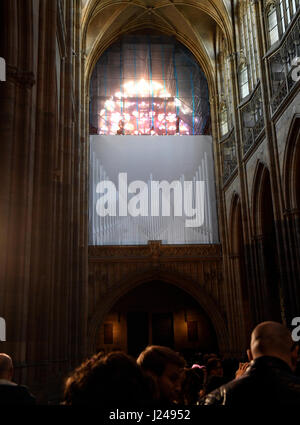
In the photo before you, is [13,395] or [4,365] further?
[4,365]

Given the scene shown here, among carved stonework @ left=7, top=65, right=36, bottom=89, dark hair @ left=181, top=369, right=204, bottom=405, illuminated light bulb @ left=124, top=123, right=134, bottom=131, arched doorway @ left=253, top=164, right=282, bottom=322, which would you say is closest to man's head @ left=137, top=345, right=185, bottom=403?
dark hair @ left=181, top=369, right=204, bottom=405

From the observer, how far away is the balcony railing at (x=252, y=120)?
16781 mm

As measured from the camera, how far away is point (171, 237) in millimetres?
21422

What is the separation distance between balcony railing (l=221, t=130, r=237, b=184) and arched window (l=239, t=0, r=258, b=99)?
86.6 inches

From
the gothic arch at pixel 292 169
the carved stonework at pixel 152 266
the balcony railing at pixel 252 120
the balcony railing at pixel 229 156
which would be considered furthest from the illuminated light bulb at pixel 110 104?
the gothic arch at pixel 292 169

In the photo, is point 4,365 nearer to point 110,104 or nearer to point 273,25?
point 273,25

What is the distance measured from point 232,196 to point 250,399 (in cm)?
1863

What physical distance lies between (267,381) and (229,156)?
1962 centimetres

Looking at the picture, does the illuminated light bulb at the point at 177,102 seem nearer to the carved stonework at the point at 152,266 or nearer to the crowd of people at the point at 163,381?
the carved stonework at the point at 152,266

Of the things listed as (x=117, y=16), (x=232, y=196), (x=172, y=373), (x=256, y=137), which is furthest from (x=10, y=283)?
(x=117, y=16)

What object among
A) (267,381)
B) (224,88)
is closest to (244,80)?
(224,88)

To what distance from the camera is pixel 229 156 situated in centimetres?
2098
